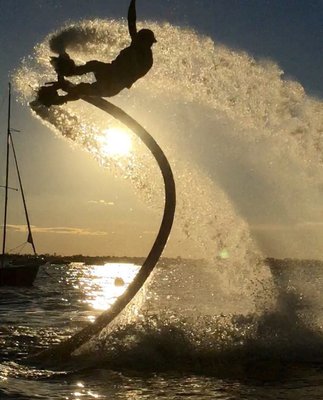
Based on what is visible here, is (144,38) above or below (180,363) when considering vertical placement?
above

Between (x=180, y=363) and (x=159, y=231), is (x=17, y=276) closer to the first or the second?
(x=159, y=231)

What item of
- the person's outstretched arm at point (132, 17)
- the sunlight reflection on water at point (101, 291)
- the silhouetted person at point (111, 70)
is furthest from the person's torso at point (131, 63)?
the sunlight reflection on water at point (101, 291)

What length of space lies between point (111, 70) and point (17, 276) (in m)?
42.0

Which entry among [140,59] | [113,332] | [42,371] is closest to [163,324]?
[113,332]

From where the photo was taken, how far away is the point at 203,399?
9.51m

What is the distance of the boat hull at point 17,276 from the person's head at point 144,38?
41566 millimetres

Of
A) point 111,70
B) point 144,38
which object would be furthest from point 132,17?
point 111,70

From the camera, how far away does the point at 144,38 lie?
443 inches

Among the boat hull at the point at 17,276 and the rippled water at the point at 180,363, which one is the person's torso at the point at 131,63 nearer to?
the rippled water at the point at 180,363

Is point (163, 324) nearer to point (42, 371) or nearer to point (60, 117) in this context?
point (42, 371)

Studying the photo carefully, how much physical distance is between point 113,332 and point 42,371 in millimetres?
3262

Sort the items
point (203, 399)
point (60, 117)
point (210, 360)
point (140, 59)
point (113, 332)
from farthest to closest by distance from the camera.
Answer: point (60, 117) < point (113, 332) < point (210, 360) < point (140, 59) < point (203, 399)

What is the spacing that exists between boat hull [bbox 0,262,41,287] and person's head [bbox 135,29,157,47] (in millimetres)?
41566

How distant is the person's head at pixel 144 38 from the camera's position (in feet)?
36.8
